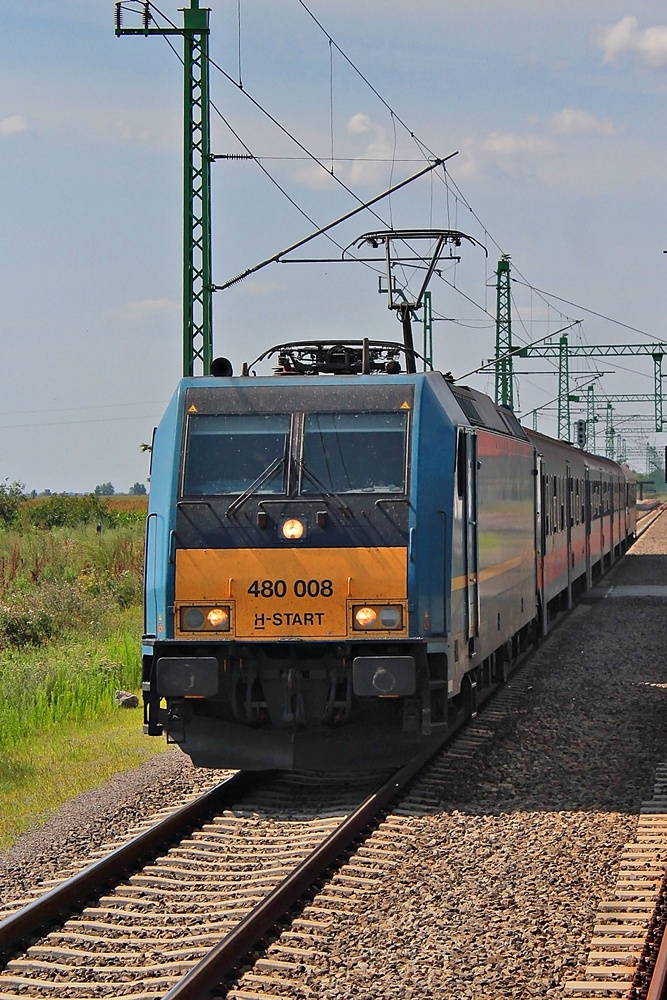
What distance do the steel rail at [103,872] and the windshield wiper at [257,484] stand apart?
199 cm

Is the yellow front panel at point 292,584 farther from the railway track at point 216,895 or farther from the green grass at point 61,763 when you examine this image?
the green grass at point 61,763

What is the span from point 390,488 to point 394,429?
0.47m

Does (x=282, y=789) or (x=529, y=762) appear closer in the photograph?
(x=282, y=789)

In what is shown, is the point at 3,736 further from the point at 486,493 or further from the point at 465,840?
the point at 465,840

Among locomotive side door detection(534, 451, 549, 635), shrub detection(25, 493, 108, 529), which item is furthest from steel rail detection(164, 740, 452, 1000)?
shrub detection(25, 493, 108, 529)

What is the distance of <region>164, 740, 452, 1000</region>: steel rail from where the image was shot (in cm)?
584

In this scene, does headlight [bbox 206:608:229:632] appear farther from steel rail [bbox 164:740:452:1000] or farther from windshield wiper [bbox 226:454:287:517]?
steel rail [bbox 164:740:452:1000]

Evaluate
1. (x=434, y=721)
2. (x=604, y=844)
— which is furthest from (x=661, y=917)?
(x=434, y=721)

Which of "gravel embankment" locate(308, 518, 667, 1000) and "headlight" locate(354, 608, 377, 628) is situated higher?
"headlight" locate(354, 608, 377, 628)

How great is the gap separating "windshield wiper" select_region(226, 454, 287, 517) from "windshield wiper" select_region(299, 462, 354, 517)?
16 centimetres

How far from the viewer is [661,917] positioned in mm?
6887

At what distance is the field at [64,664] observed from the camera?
1123 cm

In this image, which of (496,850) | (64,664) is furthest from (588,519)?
(496,850)

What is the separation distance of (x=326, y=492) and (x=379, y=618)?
40.0 inches
